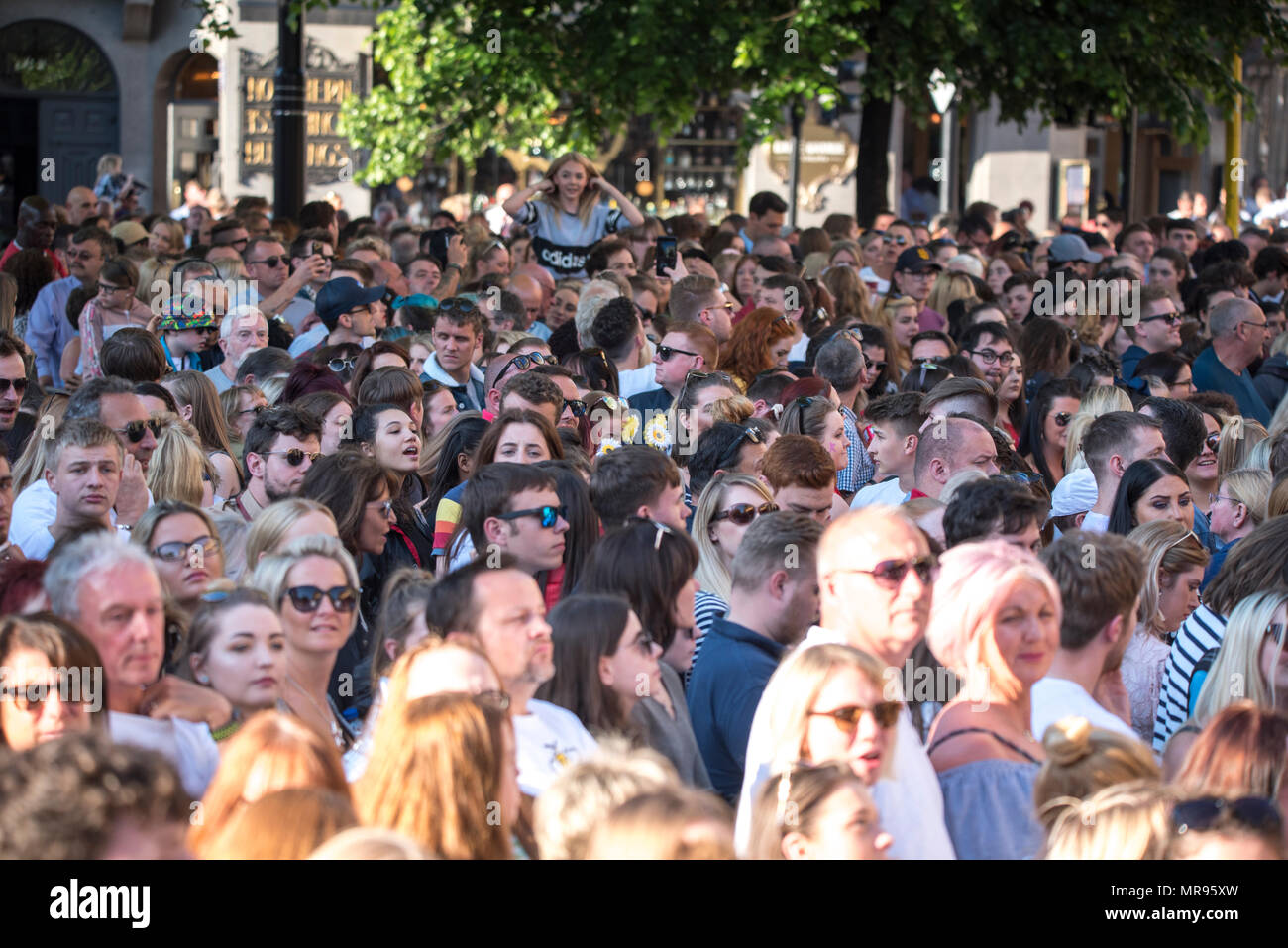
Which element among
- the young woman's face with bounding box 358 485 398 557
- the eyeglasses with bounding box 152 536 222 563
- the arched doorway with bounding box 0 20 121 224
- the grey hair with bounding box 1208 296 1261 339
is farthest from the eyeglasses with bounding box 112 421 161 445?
the arched doorway with bounding box 0 20 121 224

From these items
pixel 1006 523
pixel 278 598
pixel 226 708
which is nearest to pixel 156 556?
pixel 278 598

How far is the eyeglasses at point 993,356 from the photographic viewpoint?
970 centimetres

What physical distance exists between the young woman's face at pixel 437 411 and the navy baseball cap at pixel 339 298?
2.04 m

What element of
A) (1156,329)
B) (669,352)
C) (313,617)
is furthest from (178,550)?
(1156,329)

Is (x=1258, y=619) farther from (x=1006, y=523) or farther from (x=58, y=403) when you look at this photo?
(x=58, y=403)

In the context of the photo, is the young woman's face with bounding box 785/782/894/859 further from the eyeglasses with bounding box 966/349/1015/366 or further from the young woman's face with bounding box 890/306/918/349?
the young woman's face with bounding box 890/306/918/349

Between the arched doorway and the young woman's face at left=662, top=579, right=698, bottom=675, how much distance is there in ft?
80.9

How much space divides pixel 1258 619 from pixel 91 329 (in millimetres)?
7631

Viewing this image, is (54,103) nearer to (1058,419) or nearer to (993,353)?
(993,353)

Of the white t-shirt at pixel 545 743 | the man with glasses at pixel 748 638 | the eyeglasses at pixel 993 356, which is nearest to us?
the white t-shirt at pixel 545 743

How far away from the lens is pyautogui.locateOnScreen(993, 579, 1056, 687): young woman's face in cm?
439

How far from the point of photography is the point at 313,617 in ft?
16.9

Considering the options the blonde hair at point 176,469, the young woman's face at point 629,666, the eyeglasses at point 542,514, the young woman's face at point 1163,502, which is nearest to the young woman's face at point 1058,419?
the young woman's face at point 1163,502

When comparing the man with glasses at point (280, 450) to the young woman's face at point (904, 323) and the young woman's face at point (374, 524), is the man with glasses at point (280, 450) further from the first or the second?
the young woman's face at point (904, 323)
